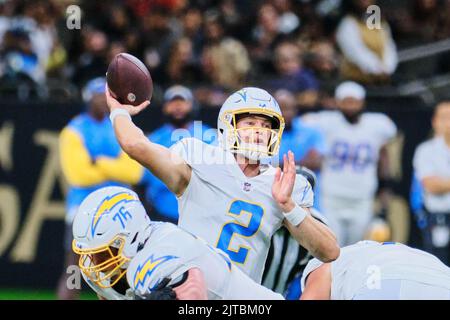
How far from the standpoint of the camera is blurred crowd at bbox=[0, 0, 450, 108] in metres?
12.4

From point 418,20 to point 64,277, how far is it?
6281 millimetres

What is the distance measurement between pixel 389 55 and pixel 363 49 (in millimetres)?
350

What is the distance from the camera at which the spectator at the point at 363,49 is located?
509 inches

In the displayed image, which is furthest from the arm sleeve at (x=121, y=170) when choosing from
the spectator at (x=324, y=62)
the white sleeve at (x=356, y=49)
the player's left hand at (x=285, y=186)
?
the player's left hand at (x=285, y=186)

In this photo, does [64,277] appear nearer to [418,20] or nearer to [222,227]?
[222,227]

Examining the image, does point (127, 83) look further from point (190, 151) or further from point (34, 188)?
point (34, 188)

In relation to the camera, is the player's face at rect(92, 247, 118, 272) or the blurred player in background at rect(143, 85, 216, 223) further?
the blurred player in background at rect(143, 85, 216, 223)

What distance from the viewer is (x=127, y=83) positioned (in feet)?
18.9

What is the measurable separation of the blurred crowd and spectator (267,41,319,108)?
0.01m

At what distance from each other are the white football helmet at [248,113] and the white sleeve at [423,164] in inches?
186

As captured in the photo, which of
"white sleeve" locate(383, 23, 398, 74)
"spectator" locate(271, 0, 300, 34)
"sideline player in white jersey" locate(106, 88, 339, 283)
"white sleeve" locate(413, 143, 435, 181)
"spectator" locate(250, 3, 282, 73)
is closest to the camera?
"sideline player in white jersey" locate(106, 88, 339, 283)

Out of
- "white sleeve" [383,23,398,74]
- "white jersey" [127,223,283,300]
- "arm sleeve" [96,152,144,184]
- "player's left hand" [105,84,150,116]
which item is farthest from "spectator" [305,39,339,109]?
"white jersey" [127,223,283,300]

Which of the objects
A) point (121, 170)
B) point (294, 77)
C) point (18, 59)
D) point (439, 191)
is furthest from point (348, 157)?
point (18, 59)

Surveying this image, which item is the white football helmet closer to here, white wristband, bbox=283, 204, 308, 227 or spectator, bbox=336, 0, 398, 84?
white wristband, bbox=283, 204, 308, 227
